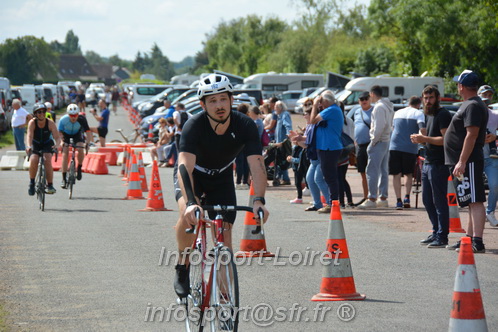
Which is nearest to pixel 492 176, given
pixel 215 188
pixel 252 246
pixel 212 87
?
pixel 252 246

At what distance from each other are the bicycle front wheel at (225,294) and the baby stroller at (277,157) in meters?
13.9

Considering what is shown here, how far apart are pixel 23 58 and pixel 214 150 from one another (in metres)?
142

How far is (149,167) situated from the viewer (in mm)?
A: 28812

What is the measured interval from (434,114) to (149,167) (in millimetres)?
18429

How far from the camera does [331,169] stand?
14.4 metres

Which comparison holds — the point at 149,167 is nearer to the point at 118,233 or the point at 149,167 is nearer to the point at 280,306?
the point at 118,233

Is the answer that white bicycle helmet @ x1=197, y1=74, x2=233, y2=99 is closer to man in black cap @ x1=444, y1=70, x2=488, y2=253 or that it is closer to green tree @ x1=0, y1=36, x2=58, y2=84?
man in black cap @ x1=444, y1=70, x2=488, y2=253

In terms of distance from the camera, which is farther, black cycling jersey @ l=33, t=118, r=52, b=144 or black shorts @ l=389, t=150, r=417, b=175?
black cycling jersey @ l=33, t=118, r=52, b=144

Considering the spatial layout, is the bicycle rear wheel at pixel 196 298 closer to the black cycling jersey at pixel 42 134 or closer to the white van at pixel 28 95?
the black cycling jersey at pixel 42 134

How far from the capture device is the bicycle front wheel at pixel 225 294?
19.5 ft

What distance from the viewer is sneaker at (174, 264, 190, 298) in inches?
267

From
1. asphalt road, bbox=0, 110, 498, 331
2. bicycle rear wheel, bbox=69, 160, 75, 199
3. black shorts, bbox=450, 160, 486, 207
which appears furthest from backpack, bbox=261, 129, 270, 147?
black shorts, bbox=450, 160, 486, 207

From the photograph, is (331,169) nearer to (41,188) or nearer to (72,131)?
(41,188)

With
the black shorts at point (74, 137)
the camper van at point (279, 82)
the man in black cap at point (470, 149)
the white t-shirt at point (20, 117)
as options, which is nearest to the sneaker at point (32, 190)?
the black shorts at point (74, 137)
